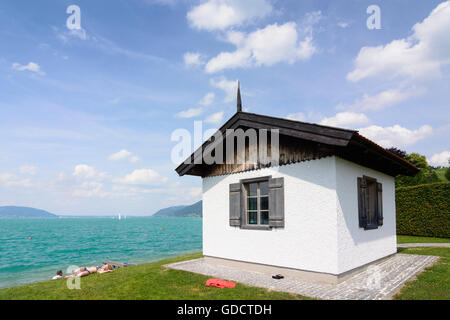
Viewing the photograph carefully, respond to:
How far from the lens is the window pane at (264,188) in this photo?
27.5 ft

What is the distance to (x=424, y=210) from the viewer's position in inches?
676

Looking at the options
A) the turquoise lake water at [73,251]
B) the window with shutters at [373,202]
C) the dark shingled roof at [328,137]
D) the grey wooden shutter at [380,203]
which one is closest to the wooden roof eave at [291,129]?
the dark shingled roof at [328,137]

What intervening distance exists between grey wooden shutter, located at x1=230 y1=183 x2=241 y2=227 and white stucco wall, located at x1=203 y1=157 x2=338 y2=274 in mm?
225

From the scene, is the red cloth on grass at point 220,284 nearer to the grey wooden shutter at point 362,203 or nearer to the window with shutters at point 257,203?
the window with shutters at point 257,203

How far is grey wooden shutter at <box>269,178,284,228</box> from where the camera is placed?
779 centimetres

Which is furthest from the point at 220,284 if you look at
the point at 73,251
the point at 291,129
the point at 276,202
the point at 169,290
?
the point at 73,251

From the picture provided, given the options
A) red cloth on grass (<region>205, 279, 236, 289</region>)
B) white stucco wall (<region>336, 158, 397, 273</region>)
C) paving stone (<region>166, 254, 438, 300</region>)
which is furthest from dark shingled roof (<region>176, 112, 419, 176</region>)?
red cloth on grass (<region>205, 279, 236, 289</region>)

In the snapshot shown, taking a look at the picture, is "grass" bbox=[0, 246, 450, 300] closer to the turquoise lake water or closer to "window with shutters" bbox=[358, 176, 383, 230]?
"window with shutters" bbox=[358, 176, 383, 230]

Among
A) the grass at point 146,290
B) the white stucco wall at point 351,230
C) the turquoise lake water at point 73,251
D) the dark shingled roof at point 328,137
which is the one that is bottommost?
the turquoise lake water at point 73,251

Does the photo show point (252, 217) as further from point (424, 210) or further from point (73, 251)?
point (73, 251)

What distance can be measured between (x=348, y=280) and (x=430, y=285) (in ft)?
5.71

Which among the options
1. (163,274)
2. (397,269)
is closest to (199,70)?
(163,274)

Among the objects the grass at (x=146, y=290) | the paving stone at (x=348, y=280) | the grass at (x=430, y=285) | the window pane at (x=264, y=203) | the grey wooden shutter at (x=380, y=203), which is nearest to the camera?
the grass at (x=430, y=285)

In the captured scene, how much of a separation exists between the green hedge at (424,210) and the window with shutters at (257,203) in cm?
1367
